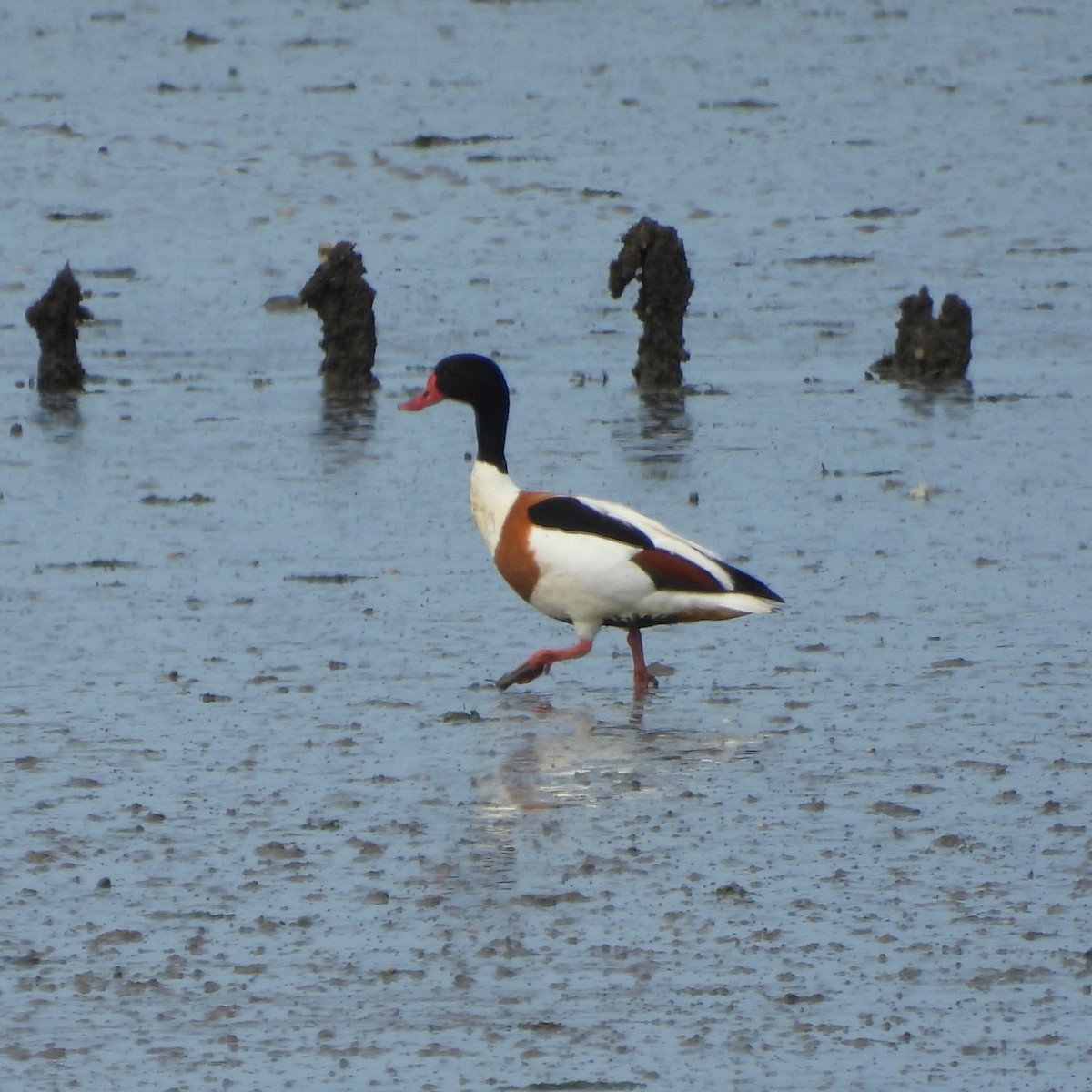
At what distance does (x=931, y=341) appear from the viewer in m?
16.0

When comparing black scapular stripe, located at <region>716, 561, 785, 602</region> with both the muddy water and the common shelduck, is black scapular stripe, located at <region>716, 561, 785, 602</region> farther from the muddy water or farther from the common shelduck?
the muddy water

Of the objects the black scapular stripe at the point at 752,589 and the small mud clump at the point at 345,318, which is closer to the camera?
the black scapular stripe at the point at 752,589

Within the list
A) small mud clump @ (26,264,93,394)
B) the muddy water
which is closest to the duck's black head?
the muddy water

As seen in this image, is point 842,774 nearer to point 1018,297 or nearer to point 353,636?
point 353,636

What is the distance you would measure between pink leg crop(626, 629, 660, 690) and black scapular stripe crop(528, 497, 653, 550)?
37 cm

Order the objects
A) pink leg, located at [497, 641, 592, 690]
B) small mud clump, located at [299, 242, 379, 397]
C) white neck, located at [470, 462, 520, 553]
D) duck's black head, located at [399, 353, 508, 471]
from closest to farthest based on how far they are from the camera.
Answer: pink leg, located at [497, 641, 592, 690] → white neck, located at [470, 462, 520, 553] → duck's black head, located at [399, 353, 508, 471] → small mud clump, located at [299, 242, 379, 397]

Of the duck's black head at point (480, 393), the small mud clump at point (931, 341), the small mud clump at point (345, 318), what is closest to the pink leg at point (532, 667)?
the duck's black head at point (480, 393)

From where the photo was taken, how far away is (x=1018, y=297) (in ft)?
60.7

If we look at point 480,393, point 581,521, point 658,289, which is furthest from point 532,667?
point 658,289

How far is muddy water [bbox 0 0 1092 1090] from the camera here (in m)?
6.61

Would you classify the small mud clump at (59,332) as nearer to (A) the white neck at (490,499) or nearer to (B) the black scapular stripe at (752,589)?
(A) the white neck at (490,499)

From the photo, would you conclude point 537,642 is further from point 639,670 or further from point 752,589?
point 752,589

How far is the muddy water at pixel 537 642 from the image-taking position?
6.61m

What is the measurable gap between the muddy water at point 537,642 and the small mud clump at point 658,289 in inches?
12.7
